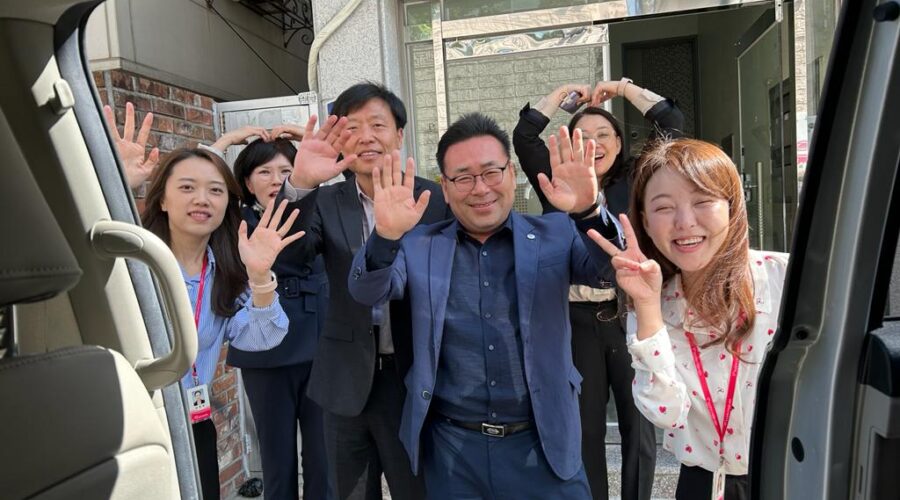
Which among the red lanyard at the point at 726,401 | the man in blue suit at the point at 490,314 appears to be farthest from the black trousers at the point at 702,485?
the man in blue suit at the point at 490,314

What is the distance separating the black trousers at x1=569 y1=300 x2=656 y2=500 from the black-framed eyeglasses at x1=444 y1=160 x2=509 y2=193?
993 millimetres

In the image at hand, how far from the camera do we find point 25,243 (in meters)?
0.78

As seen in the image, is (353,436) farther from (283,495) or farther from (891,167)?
(891,167)

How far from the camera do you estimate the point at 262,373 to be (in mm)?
2820

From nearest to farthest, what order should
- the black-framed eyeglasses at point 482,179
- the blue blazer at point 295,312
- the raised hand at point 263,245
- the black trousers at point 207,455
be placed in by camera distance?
the black-framed eyeglasses at point 482,179 < the raised hand at point 263,245 < the black trousers at point 207,455 < the blue blazer at point 295,312

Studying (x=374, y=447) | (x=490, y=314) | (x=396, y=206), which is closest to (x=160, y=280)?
(x=396, y=206)

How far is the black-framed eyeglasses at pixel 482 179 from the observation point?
6.43 ft

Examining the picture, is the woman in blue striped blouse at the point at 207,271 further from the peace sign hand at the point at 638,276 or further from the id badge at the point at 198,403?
the peace sign hand at the point at 638,276

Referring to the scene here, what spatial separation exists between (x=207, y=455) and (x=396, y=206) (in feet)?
4.46

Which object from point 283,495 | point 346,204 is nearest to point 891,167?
point 346,204

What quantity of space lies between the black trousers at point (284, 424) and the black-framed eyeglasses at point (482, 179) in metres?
1.38

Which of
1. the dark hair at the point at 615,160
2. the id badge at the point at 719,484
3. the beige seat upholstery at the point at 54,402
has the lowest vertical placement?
the id badge at the point at 719,484

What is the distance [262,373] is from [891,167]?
8.48 feet

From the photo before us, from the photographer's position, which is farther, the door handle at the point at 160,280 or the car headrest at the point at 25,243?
the door handle at the point at 160,280
